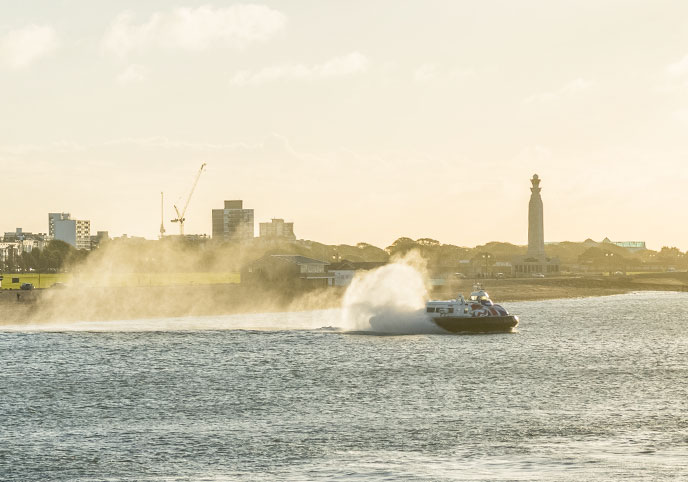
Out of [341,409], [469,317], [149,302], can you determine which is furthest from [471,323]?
[149,302]

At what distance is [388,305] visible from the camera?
109438 millimetres

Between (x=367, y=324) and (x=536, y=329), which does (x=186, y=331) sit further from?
(x=536, y=329)

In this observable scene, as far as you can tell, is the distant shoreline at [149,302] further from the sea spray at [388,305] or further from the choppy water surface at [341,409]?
the choppy water surface at [341,409]

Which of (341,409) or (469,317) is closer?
(341,409)

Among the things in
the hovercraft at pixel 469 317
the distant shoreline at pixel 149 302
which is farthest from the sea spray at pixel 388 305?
the distant shoreline at pixel 149 302

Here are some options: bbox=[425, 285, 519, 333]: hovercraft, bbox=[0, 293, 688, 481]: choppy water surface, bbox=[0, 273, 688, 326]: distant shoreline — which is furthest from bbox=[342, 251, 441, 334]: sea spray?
bbox=[0, 273, 688, 326]: distant shoreline

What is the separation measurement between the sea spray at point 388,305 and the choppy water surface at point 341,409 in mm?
7933

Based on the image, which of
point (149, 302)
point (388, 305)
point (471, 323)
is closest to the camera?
point (471, 323)

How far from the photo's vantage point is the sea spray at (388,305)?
10294 cm

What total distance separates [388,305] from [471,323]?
13.9m

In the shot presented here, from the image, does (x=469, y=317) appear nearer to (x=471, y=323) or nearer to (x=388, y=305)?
(x=471, y=323)

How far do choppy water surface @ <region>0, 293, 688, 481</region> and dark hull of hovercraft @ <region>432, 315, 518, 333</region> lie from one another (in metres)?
2.84

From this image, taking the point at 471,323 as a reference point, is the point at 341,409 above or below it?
below

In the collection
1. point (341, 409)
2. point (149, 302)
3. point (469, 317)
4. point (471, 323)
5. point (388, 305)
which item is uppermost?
point (388, 305)
